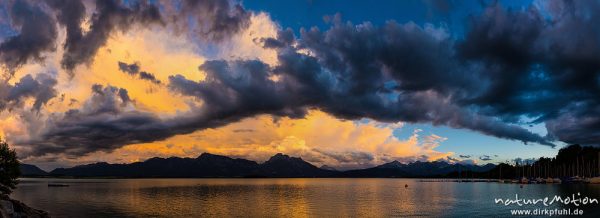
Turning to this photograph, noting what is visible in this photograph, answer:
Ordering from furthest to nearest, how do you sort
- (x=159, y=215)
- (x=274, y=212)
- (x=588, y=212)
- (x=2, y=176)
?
(x=274, y=212) < (x=159, y=215) < (x=588, y=212) < (x=2, y=176)

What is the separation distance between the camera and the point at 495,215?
97.6m

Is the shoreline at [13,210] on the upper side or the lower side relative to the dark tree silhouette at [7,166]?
lower

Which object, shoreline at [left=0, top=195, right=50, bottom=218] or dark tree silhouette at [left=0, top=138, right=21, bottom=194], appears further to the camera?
dark tree silhouette at [left=0, top=138, right=21, bottom=194]

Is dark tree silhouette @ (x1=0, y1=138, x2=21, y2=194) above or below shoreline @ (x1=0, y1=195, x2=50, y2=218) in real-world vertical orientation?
above

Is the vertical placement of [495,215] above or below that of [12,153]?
below

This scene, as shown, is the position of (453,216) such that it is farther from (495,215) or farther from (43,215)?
(43,215)

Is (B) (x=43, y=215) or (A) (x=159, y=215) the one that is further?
(A) (x=159, y=215)

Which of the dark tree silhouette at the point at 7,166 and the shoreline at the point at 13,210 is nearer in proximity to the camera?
the shoreline at the point at 13,210

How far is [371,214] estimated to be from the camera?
343 feet

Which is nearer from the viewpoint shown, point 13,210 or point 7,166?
point 13,210

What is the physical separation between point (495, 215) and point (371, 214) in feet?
91.8

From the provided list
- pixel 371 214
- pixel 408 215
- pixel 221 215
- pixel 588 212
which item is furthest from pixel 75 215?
pixel 588 212

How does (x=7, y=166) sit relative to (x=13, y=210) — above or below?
above

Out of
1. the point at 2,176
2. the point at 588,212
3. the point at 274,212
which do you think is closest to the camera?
the point at 2,176
